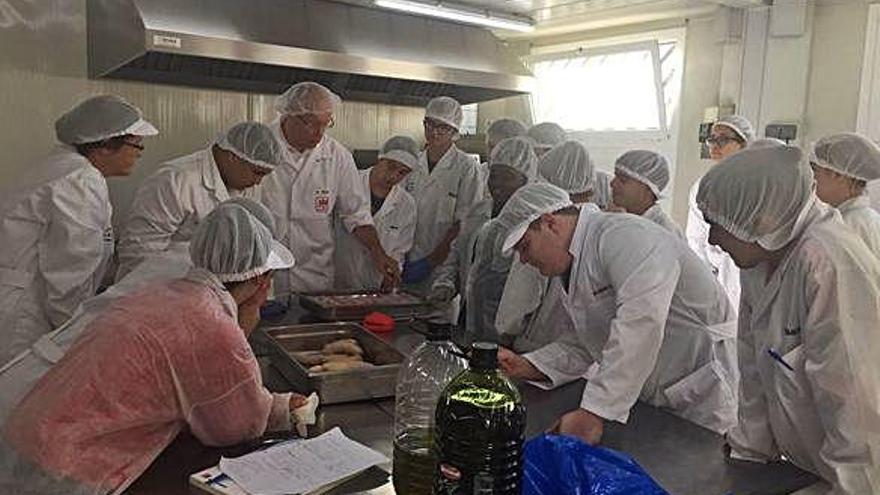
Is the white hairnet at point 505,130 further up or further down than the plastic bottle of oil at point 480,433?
further up

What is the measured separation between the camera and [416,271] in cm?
328

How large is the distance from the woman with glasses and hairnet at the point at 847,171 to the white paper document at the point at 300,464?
7.19 feet

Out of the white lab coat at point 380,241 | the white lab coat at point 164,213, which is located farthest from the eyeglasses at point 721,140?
the white lab coat at point 164,213

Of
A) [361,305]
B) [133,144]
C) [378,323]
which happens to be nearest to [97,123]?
[133,144]

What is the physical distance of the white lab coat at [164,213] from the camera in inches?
98.1

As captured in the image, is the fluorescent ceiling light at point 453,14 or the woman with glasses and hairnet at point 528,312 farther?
the fluorescent ceiling light at point 453,14

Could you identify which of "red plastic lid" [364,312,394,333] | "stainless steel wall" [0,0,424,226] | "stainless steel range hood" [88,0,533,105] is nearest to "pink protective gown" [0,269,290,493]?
"red plastic lid" [364,312,394,333]

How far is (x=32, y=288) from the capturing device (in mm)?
2371

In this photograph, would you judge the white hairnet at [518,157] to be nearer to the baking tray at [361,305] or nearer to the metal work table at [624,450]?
the baking tray at [361,305]

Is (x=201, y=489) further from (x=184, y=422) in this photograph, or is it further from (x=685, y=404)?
(x=685, y=404)

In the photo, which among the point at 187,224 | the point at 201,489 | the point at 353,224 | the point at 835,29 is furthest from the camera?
the point at 835,29

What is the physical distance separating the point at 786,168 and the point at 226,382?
1.18 metres

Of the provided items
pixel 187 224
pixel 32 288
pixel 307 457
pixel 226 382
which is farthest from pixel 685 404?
pixel 32 288

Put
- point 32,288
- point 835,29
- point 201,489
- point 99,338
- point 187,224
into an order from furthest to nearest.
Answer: point 835,29 < point 187,224 < point 32,288 < point 99,338 < point 201,489
